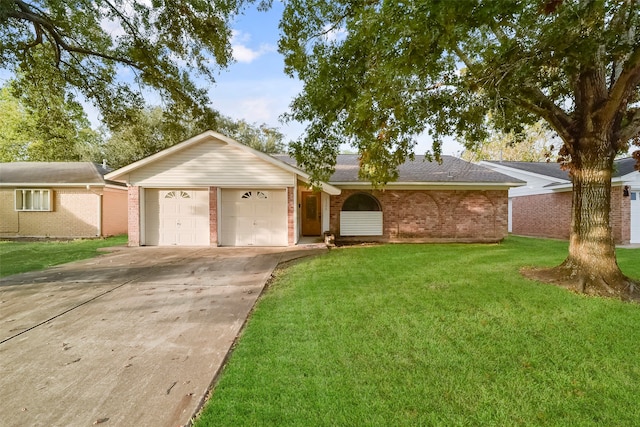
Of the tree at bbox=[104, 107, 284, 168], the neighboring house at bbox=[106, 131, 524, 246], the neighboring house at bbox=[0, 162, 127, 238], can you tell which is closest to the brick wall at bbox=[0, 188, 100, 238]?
the neighboring house at bbox=[0, 162, 127, 238]

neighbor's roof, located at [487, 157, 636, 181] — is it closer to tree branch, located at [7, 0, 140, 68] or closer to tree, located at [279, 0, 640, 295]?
tree, located at [279, 0, 640, 295]

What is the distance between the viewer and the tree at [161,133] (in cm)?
1216

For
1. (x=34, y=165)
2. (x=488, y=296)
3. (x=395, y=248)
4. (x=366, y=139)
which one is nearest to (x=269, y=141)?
(x=34, y=165)

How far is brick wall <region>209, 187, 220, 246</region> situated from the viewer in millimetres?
12070

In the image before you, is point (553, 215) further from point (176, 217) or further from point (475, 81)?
point (176, 217)

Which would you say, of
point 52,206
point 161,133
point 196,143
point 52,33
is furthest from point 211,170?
point 161,133

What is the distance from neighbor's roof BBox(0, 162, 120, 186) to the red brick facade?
23.3 m

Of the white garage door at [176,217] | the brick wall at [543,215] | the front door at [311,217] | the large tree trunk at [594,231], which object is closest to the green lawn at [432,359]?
the large tree trunk at [594,231]

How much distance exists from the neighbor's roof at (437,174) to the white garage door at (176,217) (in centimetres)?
555

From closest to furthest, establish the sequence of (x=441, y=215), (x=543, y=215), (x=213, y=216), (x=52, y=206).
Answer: (x=213, y=216), (x=441, y=215), (x=52, y=206), (x=543, y=215)

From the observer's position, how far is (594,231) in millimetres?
6492

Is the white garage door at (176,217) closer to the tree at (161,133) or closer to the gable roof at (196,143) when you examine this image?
the gable roof at (196,143)

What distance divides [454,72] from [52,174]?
19850 millimetres

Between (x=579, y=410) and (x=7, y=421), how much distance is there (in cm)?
455
